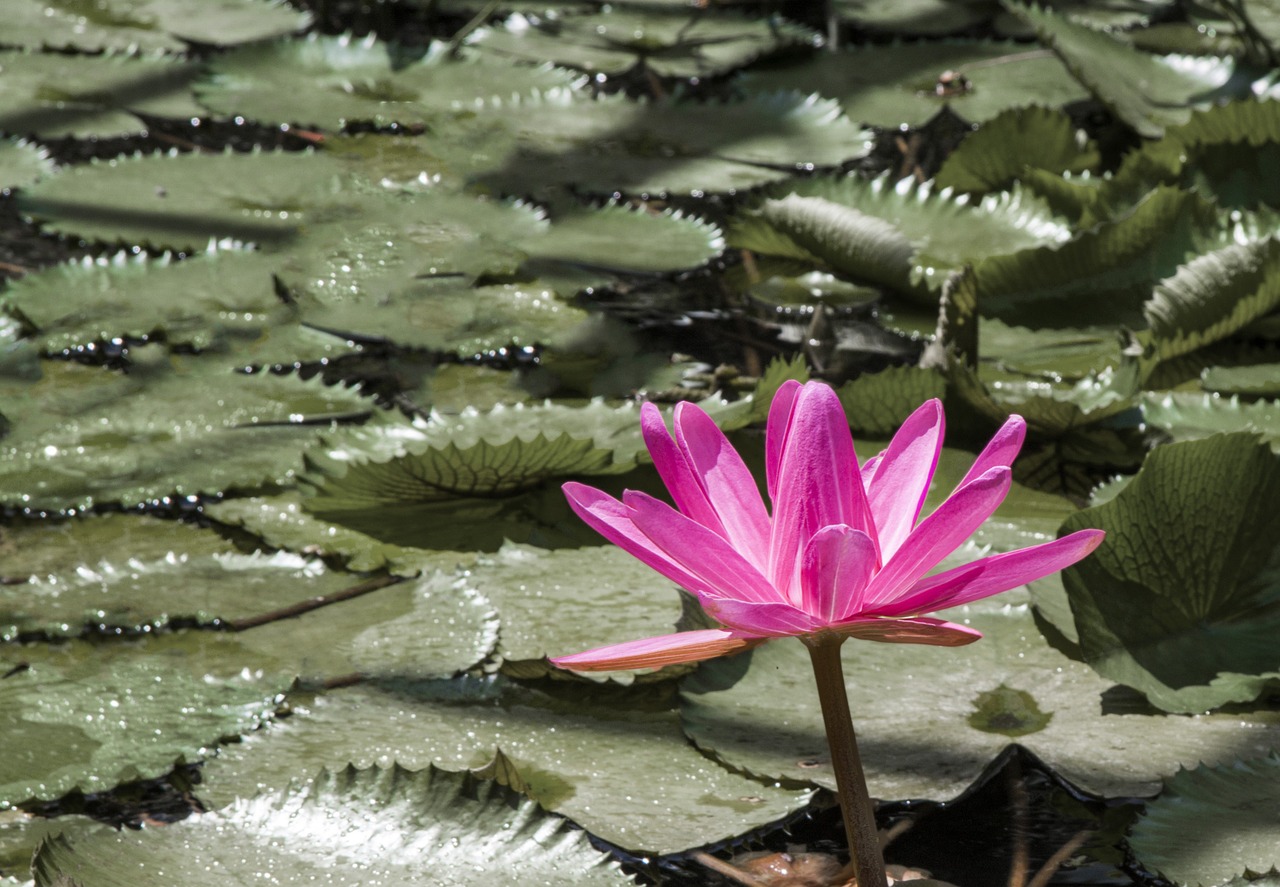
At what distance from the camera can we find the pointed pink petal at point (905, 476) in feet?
2.15

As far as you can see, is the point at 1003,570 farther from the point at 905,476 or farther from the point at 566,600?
the point at 566,600

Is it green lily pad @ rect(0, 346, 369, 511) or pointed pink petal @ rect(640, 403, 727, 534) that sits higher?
pointed pink petal @ rect(640, 403, 727, 534)

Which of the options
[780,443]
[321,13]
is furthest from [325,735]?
[321,13]

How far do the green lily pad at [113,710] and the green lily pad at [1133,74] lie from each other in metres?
1.61

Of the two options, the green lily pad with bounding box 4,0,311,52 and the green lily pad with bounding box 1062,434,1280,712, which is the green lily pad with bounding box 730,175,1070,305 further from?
the green lily pad with bounding box 4,0,311,52

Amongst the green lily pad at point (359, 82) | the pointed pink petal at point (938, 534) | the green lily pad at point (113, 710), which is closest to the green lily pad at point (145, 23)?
the green lily pad at point (359, 82)

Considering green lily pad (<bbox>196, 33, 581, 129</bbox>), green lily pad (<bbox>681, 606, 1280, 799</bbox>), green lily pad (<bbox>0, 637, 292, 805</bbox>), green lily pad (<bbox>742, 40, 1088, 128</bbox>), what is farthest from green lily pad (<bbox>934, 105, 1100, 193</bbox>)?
green lily pad (<bbox>0, 637, 292, 805</bbox>)

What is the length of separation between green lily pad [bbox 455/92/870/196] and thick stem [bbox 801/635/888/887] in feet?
5.76

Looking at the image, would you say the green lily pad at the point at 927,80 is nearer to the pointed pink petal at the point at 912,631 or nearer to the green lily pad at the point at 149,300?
the green lily pad at the point at 149,300

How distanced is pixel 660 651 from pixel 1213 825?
0.48 meters

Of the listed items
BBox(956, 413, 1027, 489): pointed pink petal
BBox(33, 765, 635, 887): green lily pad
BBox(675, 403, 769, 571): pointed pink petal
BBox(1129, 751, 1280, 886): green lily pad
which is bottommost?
BBox(33, 765, 635, 887): green lily pad

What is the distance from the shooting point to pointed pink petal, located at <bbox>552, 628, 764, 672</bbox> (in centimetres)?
60

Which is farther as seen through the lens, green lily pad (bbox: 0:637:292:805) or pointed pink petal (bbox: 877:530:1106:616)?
green lily pad (bbox: 0:637:292:805)

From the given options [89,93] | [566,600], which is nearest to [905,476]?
[566,600]
